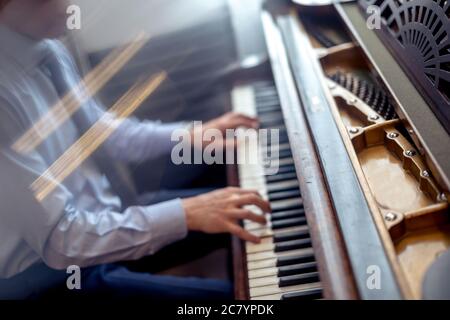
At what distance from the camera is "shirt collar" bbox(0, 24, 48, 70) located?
113 cm

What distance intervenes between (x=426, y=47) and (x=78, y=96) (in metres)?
0.98

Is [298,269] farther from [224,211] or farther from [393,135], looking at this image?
[393,135]

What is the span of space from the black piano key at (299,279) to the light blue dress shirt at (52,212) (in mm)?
338

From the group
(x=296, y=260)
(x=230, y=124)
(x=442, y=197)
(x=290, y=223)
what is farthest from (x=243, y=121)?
(x=442, y=197)

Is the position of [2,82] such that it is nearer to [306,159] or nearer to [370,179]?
[306,159]

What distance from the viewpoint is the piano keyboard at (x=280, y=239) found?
3.68 ft

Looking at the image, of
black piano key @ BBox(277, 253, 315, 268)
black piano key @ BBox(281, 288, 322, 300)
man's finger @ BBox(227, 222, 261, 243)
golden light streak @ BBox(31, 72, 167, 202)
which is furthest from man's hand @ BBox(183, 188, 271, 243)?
golden light streak @ BBox(31, 72, 167, 202)

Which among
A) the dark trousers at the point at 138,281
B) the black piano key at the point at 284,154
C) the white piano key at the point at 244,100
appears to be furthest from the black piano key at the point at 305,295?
the white piano key at the point at 244,100

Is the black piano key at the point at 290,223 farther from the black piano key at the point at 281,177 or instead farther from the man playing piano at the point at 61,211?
the black piano key at the point at 281,177

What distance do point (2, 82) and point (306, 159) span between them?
2.51 feet

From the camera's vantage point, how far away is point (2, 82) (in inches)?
43.4

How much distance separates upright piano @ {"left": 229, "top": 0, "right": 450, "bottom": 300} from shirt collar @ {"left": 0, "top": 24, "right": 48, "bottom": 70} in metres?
0.70

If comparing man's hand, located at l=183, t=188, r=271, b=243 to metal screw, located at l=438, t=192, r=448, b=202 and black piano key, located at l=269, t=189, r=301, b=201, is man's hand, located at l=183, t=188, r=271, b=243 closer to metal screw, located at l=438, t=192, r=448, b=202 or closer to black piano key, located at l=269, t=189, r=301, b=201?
black piano key, located at l=269, t=189, r=301, b=201
